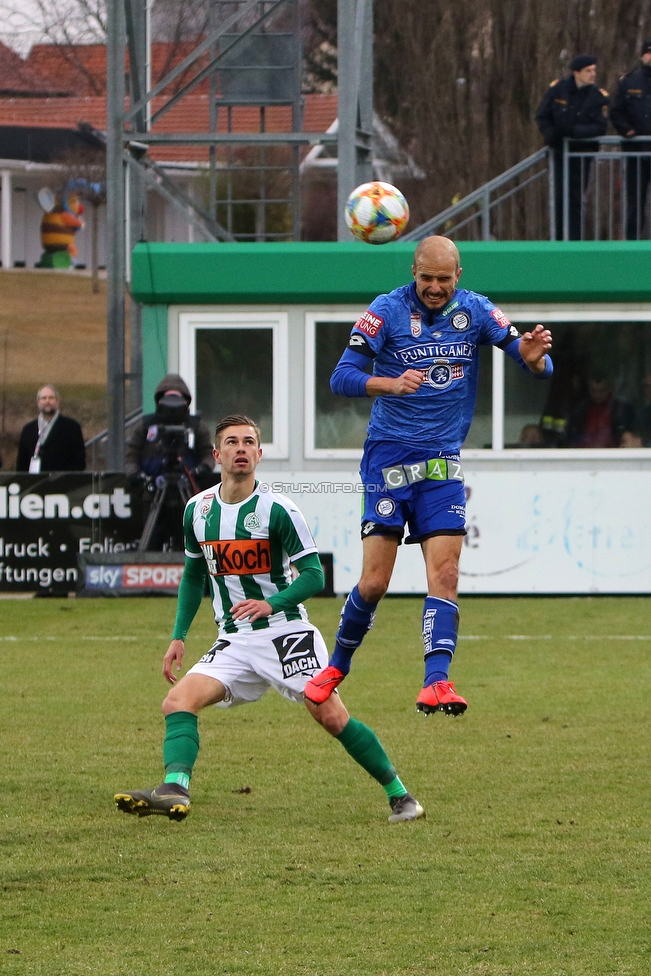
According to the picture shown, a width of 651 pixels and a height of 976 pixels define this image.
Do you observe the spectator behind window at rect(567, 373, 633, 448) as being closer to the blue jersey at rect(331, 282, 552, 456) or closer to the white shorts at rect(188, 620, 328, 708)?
the blue jersey at rect(331, 282, 552, 456)

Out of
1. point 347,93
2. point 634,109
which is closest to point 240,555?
point 347,93

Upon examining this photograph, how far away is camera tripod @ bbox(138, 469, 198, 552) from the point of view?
1439cm

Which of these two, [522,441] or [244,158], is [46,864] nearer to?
[522,441]

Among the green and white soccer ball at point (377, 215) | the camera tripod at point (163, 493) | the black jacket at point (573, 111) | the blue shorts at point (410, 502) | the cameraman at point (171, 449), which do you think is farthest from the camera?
the black jacket at point (573, 111)

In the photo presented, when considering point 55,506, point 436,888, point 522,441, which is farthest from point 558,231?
point 436,888

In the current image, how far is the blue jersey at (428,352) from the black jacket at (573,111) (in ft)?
30.2

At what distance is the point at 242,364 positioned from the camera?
50.9ft

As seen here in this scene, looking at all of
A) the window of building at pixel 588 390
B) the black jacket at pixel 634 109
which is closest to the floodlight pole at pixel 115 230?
the window of building at pixel 588 390

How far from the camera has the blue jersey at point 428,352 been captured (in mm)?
6777

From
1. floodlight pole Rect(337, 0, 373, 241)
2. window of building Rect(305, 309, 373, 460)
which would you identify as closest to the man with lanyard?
window of building Rect(305, 309, 373, 460)

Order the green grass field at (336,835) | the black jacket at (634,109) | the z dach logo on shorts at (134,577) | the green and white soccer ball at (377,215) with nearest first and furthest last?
the green grass field at (336,835)
the green and white soccer ball at (377,215)
the z dach logo on shorts at (134,577)
the black jacket at (634,109)

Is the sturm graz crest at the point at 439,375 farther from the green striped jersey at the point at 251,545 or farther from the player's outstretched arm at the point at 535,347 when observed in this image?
the green striped jersey at the point at 251,545

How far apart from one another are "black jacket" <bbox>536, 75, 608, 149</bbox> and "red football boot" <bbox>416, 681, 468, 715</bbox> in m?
10.4

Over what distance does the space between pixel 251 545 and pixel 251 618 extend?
0.34m
